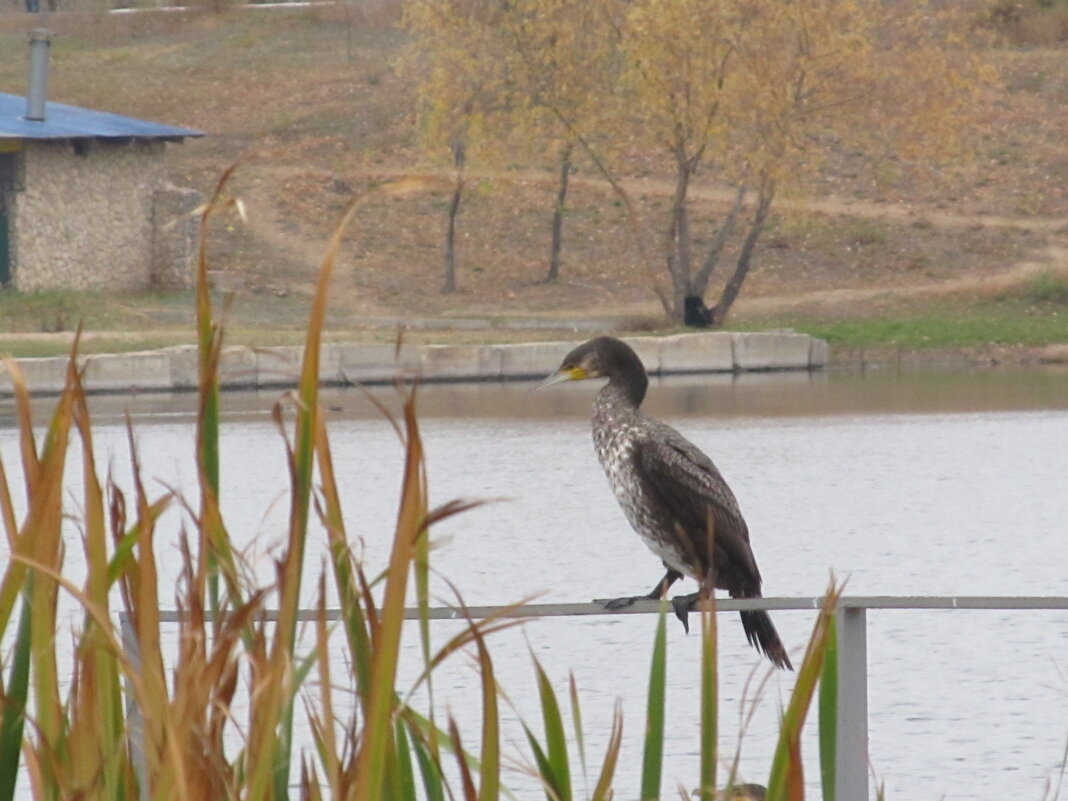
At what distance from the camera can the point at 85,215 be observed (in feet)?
98.0

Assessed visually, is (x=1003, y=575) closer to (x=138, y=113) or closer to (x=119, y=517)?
(x=119, y=517)

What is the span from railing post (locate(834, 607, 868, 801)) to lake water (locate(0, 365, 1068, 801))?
→ 6 centimetres

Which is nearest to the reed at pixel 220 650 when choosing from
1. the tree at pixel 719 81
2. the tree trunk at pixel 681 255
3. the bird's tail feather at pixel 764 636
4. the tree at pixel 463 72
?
the bird's tail feather at pixel 764 636

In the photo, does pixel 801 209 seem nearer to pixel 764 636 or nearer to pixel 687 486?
pixel 687 486

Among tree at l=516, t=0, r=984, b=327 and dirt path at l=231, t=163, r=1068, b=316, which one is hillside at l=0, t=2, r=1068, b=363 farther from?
tree at l=516, t=0, r=984, b=327

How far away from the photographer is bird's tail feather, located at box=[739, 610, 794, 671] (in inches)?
187

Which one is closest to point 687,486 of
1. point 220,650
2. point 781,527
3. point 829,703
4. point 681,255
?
point 829,703

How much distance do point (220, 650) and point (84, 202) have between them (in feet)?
94.6

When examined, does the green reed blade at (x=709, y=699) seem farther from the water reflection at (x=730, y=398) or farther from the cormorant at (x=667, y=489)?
the water reflection at (x=730, y=398)

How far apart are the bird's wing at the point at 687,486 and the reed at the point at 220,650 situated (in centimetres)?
325

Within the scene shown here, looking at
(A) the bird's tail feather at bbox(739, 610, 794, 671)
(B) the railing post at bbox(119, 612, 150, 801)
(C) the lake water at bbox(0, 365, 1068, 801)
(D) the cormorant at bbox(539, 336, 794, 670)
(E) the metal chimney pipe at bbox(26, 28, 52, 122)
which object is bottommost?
(C) the lake water at bbox(0, 365, 1068, 801)

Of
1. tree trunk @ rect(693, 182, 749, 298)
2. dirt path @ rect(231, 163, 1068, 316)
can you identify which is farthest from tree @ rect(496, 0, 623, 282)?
tree trunk @ rect(693, 182, 749, 298)

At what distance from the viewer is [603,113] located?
30.6 m

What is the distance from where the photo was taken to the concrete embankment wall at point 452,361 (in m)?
23.5
